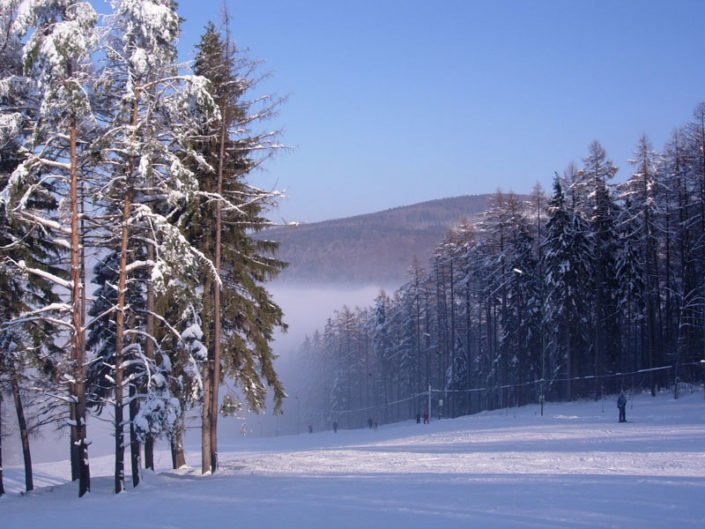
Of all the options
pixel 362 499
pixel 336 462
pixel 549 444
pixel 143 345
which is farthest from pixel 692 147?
pixel 362 499

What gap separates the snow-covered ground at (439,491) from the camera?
36.6 ft

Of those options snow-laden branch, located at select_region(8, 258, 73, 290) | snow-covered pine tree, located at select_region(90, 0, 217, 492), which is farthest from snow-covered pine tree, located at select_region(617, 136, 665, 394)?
snow-laden branch, located at select_region(8, 258, 73, 290)

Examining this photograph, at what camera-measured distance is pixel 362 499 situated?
1369 cm

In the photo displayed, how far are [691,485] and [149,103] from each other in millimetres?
14452

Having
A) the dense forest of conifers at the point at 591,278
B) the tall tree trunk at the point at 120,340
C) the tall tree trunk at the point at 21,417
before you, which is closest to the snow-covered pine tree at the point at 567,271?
the dense forest of conifers at the point at 591,278

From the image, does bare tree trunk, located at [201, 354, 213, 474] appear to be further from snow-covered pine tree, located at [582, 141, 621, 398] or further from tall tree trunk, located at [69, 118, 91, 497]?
snow-covered pine tree, located at [582, 141, 621, 398]

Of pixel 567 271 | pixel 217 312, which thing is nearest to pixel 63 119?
pixel 217 312

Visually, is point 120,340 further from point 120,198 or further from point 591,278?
point 591,278

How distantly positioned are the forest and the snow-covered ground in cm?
250

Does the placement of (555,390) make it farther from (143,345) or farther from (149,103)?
(149,103)

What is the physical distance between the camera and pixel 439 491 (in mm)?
14219

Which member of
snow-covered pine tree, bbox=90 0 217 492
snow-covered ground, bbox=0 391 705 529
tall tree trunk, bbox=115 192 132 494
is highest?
snow-covered pine tree, bbox=90 0 217 492

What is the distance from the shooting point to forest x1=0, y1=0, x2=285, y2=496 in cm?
1711

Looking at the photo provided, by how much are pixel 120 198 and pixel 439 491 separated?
35.3ft
